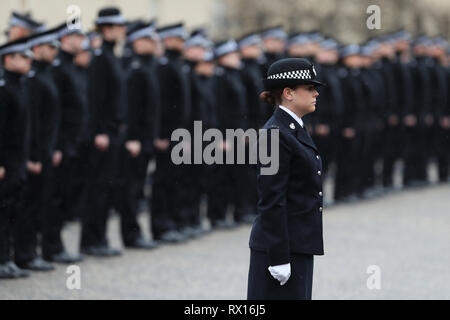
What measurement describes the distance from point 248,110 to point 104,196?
3073mm

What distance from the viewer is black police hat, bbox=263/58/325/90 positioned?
229 inches

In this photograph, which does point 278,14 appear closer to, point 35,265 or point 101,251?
point 101,251

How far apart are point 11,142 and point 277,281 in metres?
4.04

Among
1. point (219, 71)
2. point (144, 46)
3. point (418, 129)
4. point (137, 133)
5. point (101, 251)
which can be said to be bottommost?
point (101, 251)

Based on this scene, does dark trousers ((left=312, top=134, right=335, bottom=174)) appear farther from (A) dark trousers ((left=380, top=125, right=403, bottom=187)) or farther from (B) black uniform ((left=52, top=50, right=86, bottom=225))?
(B) black uniform ((left=52, top=50, right=86, bottom=225))

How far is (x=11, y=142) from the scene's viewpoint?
9.20 metres

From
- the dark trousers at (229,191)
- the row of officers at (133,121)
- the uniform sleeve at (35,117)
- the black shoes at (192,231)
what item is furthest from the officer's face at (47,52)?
the dark trousers at (229,191)

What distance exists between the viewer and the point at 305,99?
5.88 m

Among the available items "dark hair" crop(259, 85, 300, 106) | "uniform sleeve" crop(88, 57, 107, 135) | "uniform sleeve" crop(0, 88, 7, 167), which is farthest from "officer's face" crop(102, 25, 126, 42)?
"dark hair" crop(259, 85, 300, 106)

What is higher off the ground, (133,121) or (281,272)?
(133,121)

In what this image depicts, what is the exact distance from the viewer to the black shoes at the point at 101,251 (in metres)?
10.5

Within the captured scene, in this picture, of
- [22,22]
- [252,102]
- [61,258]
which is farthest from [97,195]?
[252,102]

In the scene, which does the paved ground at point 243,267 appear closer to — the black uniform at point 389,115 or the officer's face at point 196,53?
the officer's face at point 196,53

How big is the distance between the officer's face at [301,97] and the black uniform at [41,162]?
4279 mm
